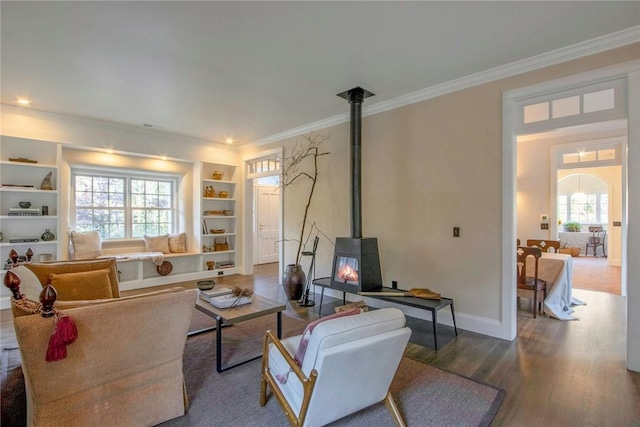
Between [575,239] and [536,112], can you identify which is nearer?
[536,112]

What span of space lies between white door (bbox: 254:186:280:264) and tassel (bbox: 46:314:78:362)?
21.6 feet

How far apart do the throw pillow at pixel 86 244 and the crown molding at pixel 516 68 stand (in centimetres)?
426

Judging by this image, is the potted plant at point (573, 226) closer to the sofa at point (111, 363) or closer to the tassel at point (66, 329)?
the sofa at point (111, 363)

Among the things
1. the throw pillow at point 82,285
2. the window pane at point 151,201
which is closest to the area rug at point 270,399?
the throw pillow at point 82,285

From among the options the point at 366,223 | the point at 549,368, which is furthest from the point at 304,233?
the point at 549,368

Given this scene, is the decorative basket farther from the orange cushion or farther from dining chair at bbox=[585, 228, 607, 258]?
dining chair at bbox=[585, 228, 607, 258]

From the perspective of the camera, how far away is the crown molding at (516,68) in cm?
254

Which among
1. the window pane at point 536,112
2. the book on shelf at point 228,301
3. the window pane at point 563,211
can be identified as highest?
the window pane at point 536,112

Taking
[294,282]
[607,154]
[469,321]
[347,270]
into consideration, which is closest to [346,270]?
[347,270]

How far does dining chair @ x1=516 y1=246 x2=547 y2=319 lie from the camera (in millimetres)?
3807

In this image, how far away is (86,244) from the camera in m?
4.86

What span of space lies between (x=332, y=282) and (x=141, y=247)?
3.92 m

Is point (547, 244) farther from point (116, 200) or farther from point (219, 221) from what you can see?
point (116, 200)

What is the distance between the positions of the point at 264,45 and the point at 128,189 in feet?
14.5
